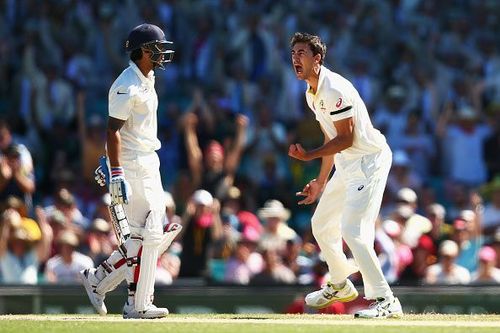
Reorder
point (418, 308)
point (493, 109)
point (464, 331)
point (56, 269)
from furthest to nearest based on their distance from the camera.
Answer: point (493, 109) → point (56, 269) → point (418, 308) → point (464, 331)

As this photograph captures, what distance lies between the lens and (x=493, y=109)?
727 inches

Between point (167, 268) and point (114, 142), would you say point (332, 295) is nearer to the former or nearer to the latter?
point (114, 142)

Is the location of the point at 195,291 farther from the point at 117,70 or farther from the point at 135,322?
the point at 117,70

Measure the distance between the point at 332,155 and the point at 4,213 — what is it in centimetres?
556

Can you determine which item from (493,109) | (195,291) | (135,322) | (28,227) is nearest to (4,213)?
(28,227)

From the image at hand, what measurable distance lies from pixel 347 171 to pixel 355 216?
394 millimetres

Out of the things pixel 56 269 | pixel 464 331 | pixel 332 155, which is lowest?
pixel 56 269

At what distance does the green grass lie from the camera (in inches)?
388

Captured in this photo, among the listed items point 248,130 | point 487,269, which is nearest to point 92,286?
point 487,269

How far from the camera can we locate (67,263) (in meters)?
14.5

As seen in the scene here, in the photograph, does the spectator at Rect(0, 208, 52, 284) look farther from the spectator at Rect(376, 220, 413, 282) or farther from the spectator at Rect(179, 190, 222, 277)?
the spectator at Rect(376, 220, 413, 282)

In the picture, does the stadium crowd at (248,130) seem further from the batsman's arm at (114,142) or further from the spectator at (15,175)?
the batsman's arm at (114,142)

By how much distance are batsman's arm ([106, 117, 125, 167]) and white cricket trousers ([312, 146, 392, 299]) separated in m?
1.63

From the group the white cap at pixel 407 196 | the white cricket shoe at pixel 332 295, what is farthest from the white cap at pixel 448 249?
the white cricket shoe at pixel 332 295
